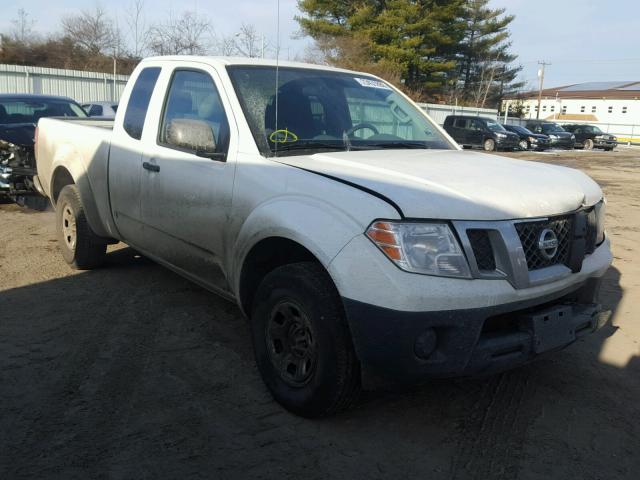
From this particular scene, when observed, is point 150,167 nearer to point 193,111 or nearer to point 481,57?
point 193,111

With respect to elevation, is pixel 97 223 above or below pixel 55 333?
above

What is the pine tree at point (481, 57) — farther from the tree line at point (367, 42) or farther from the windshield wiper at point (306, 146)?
the windshield wiper at point (306, 146)

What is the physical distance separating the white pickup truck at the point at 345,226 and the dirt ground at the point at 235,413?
302 mm

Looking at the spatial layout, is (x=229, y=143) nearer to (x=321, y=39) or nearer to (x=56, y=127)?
(x=56, y=127)

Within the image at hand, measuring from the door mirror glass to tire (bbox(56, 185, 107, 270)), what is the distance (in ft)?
6.60

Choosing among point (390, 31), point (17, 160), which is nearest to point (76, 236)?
point (17, 160)

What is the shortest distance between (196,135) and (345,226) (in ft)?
4.60

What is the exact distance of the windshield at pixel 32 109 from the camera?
29.6 ft

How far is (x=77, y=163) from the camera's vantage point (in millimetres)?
5273

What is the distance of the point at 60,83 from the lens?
27.3 m

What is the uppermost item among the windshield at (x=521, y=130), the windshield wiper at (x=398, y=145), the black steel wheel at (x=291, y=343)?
the windshield at (x=521, y=130)

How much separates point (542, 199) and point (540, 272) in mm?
369

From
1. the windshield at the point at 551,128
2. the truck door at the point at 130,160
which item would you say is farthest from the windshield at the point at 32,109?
the windshield at the point at 551,128

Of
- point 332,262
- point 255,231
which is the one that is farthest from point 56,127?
point 332,262
